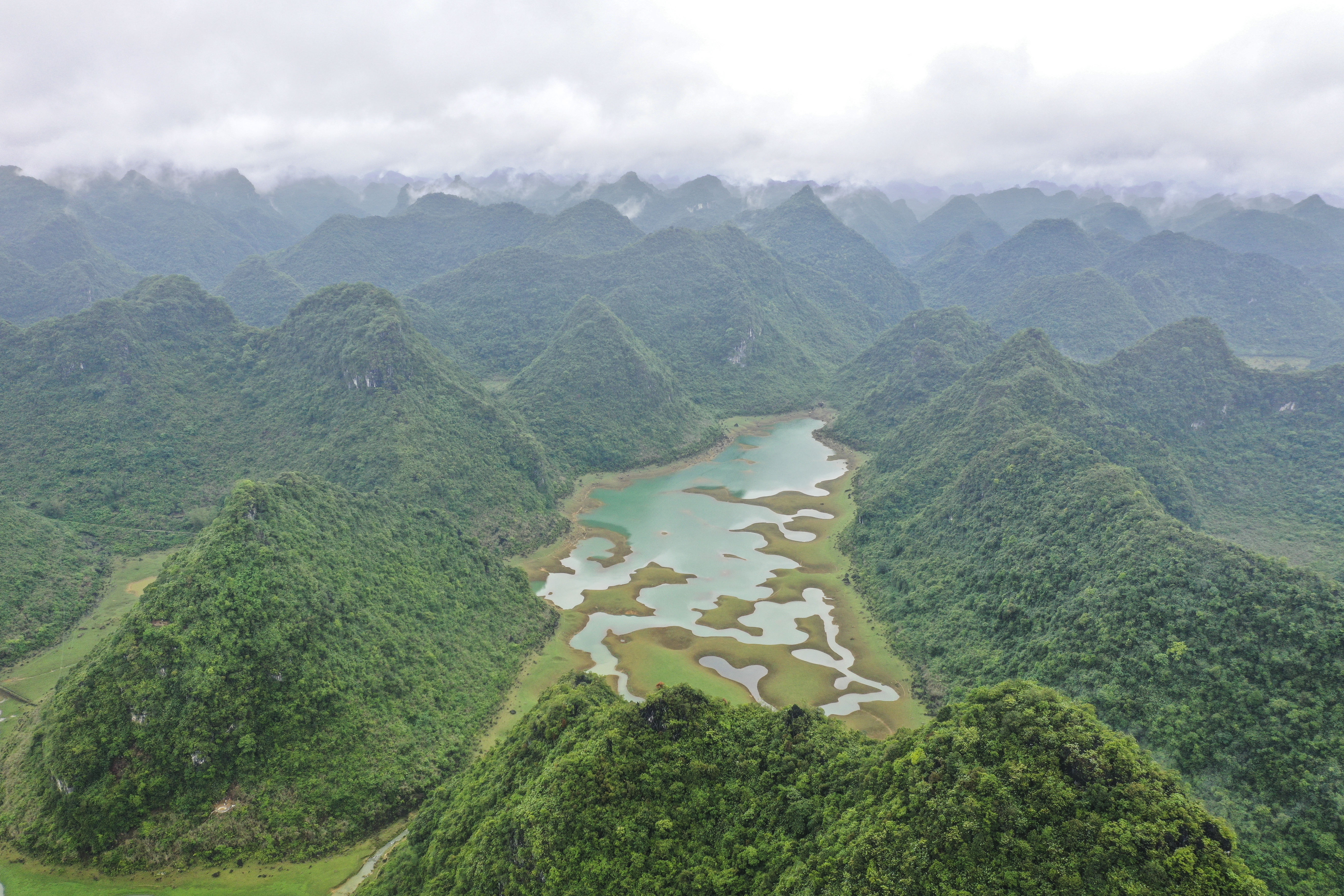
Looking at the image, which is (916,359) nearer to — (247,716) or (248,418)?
(248,418)

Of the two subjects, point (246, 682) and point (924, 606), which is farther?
point (924, 606)

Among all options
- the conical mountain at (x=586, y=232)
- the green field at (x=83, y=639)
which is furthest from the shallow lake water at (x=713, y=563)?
the conical mountain at (x=586, y=232)

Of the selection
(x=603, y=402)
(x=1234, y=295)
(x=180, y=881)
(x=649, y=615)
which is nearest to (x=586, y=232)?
(x=603, y=402)

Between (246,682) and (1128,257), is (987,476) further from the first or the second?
(1128,257)

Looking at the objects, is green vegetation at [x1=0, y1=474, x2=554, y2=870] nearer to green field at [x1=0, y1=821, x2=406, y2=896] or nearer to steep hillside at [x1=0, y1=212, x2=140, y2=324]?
green field at [x1=0, y1=821, x2=406, y2=896]

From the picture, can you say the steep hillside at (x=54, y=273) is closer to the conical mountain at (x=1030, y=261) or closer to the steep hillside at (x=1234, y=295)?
the conical mountain at (x=1030, y=261)

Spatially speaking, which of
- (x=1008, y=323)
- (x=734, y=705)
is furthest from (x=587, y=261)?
(x=734, y=705)
